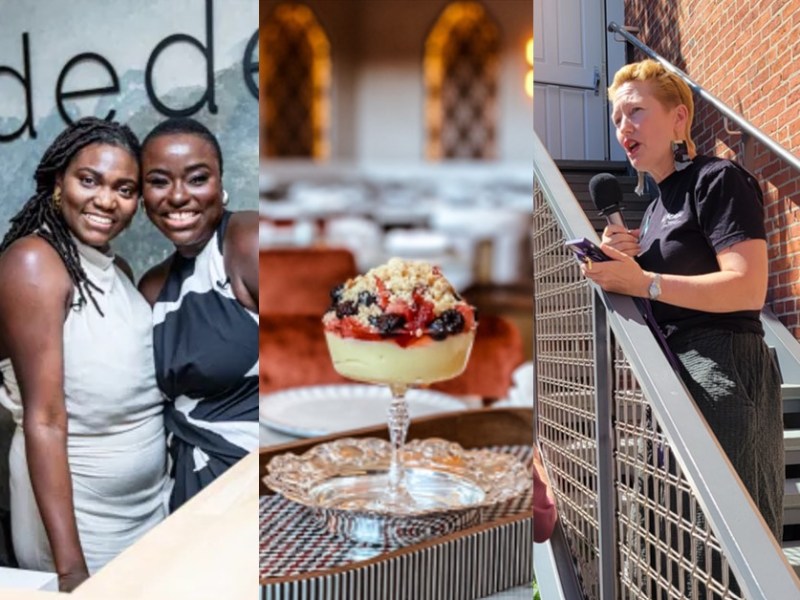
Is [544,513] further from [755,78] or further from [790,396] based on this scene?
[755,78]

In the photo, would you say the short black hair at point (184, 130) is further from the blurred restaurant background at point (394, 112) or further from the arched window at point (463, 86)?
the arched window at point (463, 86)

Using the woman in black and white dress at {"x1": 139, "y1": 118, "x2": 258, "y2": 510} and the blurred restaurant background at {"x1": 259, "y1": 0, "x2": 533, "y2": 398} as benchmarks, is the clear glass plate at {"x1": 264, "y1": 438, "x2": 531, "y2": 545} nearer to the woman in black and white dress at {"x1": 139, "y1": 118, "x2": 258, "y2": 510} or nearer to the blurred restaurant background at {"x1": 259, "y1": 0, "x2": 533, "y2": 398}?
the woman in black and white dress at {"x1": 139, "y1": 118, "x2": 258, "y2": 510}

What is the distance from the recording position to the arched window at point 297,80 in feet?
1.88

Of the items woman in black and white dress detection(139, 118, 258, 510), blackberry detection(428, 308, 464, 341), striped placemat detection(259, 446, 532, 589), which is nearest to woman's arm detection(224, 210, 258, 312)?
woman in black and white dress detection(139, 118, 258, 510)

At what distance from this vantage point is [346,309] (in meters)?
1.33

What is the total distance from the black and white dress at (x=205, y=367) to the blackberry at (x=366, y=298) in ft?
1.63

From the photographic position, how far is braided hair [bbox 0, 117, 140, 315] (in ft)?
5.88

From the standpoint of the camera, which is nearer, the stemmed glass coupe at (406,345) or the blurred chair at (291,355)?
the stemmed glass coupe at (406,345)

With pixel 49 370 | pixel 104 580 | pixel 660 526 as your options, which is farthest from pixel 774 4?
pixel 104 580

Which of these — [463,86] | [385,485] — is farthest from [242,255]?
[463,86]

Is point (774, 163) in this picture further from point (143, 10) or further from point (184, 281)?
point (143, 10)

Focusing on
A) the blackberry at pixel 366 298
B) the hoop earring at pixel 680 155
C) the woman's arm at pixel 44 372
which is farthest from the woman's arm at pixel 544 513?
the woman's arm at pixel 44 372

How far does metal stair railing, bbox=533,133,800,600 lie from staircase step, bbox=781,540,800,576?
0.13 m

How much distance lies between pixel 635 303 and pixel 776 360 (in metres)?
0.24
